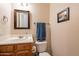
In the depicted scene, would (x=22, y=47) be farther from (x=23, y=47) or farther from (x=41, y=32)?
(x=41, y=32)

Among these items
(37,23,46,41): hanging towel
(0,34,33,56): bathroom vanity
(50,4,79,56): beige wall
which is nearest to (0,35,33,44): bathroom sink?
(0,34,33,56): bathroom vanity

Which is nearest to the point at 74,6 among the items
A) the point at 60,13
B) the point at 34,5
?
the point at 60,13

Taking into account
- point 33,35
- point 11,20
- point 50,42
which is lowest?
point 50,42

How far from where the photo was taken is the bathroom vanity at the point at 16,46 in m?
1.56

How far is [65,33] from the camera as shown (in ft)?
5.34

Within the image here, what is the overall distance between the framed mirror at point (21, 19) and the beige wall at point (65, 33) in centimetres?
35

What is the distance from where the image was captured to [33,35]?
5.09 feet

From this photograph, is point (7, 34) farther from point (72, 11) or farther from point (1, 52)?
point (72, 11)

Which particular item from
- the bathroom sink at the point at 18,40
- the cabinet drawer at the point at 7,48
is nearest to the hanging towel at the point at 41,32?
the bathroom sink at the point at 18,40

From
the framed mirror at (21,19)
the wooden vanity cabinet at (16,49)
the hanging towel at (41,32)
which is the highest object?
the framed mirror at (21,19)

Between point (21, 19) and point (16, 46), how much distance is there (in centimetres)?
39

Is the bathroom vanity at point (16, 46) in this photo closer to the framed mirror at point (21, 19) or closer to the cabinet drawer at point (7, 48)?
the cabinet drawer at point (7, 48)

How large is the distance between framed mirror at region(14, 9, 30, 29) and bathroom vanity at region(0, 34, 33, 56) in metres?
0.18

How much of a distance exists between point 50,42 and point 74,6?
1.94 feet
